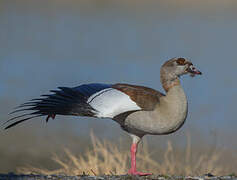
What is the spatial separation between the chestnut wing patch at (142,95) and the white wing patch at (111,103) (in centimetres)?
12

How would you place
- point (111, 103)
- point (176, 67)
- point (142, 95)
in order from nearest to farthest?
point (111, 103)
point (142, 95)
point (176, 67)

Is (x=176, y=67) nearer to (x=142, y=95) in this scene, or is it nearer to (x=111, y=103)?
(x=142, y=95)

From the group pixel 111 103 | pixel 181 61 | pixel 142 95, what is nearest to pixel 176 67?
pixel 181 61

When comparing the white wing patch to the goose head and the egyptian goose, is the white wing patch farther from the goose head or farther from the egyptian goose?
the goose head

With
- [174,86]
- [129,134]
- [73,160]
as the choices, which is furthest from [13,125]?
[73,160]

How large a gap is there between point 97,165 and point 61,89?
3897mm

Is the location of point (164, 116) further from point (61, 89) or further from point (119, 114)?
point (61, 89)

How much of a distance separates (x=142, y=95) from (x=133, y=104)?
14.1 inches

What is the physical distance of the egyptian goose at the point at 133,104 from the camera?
28.8ft

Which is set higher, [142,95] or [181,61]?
[181,61]

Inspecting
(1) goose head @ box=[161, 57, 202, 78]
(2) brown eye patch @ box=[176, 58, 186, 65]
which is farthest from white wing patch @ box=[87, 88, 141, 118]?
(2) brown eye patch @ box=[176, 58, 186, 65]

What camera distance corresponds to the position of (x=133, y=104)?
895cm

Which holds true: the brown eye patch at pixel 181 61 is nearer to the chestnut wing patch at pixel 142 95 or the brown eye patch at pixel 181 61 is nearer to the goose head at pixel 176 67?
the goose head at pixel 176 67

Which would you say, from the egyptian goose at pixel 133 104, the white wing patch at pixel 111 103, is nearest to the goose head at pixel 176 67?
the egyptian goose at pixel 133 104
